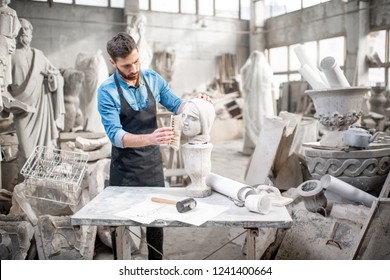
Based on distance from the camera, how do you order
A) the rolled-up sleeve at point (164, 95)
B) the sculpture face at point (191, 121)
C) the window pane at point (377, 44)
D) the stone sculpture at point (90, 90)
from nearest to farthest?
the sculpture face at point (191, 121), the rolled-up sleeve at point (164, 95), the window pane at point (377, 44), the stone sculpture at point (90, 90)

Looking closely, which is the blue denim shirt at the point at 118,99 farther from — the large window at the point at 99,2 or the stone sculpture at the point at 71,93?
the stone sculpture at the point at 71,93

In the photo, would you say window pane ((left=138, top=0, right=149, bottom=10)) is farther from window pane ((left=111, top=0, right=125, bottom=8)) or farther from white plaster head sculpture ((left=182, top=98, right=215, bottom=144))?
white plaster head sculpture ((left=182, top=98, right=215, bottom=144))

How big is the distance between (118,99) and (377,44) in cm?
464

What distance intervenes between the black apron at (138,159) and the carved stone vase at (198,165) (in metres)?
0.39

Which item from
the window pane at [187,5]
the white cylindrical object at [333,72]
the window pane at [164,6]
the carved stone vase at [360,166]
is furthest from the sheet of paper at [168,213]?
the window pane at [164,6]

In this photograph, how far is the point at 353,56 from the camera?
20.2 ft

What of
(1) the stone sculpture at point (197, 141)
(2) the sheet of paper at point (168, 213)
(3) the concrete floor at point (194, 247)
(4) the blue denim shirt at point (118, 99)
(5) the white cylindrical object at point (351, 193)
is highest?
(4) the blue denim shirt at point (118, 99)

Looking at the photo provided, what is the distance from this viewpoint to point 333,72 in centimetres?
293

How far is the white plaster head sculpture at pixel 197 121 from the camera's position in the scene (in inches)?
76.9

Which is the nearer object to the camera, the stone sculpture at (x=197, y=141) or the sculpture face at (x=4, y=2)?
the stone sculpture at (x=197, y=141)
